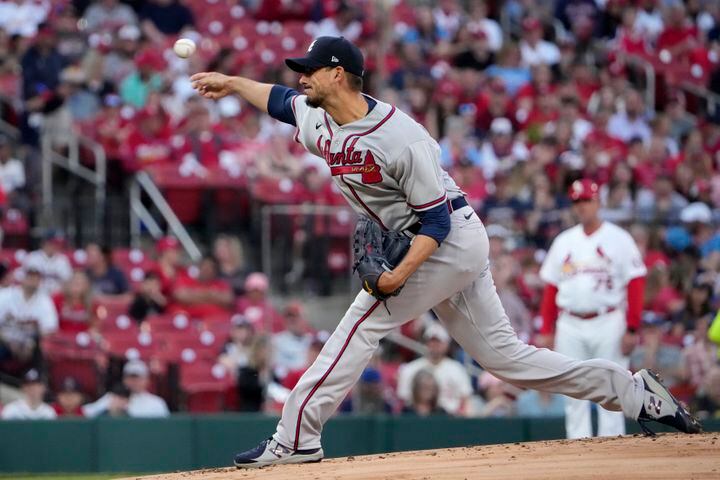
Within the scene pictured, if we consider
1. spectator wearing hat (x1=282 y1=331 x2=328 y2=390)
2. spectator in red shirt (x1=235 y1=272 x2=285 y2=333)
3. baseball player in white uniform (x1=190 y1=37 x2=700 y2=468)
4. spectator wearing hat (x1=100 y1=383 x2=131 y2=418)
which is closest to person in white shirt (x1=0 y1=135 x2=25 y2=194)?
spectator in red shirt (x1=235 y1=272 x2=285 y2=333)

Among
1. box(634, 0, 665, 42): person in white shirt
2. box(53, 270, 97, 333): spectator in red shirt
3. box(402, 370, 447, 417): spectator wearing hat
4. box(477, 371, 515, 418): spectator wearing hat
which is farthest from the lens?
box(634, 0, 665, 42): person in white shirt

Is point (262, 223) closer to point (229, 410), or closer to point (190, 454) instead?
point (229, 410)

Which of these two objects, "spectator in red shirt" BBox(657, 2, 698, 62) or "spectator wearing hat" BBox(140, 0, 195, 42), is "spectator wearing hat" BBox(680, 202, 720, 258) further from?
"spectator wearing hat" BBox(140, 0, 195, 42)

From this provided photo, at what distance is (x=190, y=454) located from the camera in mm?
9914

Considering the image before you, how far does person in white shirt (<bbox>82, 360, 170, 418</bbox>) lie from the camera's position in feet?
34.4

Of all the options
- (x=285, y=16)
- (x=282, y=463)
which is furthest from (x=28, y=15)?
(x=282, y=463)

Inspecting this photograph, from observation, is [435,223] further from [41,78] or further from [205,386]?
[41,78]

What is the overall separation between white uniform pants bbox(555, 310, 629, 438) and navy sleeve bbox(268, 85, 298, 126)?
3.50 meters

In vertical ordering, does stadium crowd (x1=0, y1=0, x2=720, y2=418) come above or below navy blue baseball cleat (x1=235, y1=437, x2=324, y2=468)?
above

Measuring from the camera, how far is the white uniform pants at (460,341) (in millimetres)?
5930

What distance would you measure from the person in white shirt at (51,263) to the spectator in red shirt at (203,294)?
1.01 m

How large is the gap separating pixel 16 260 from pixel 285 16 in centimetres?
578

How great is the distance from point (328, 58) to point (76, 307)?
6.39 m

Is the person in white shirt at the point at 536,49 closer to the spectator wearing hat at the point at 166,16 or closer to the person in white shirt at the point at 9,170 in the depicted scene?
the spectator wearing hat at the point at 166,16
